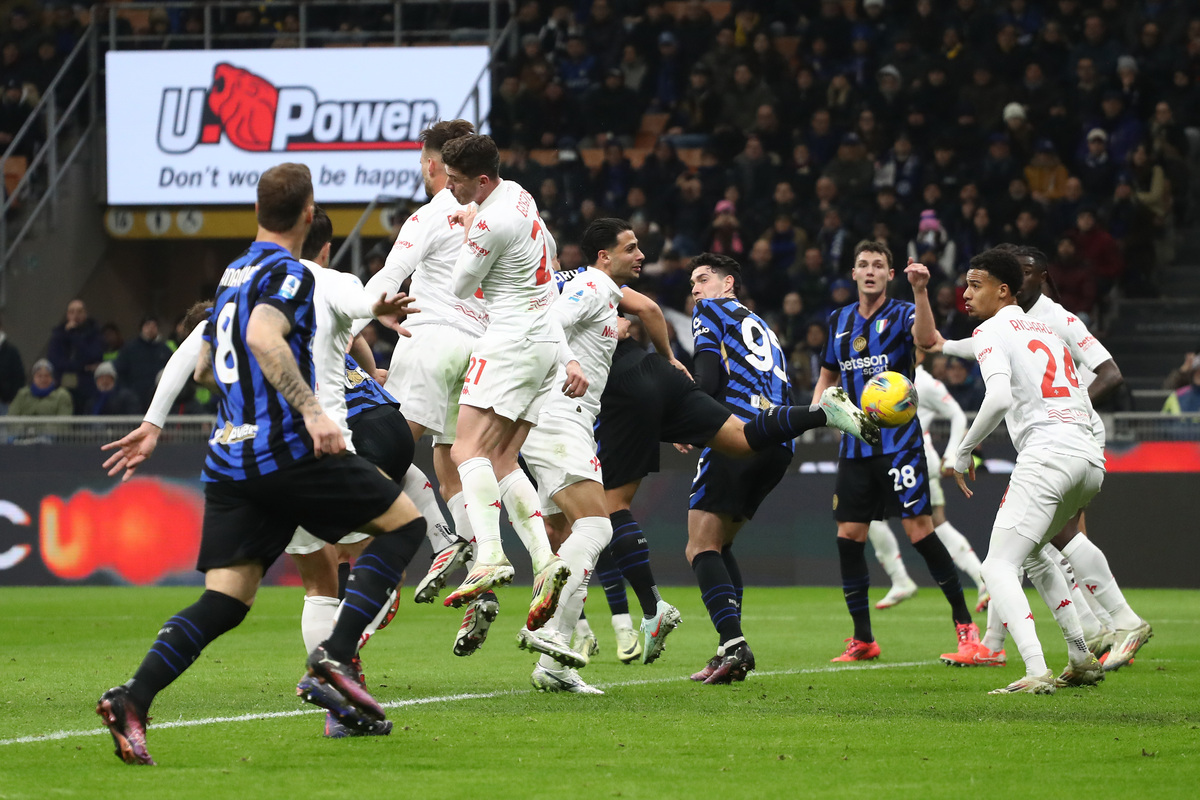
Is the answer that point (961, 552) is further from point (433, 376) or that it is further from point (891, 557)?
point (433, 376)

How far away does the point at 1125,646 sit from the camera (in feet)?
29.3

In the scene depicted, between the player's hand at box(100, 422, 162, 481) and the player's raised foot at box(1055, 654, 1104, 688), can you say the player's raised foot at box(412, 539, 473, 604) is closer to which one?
the player's hand at box(100, 422, 162, 481)

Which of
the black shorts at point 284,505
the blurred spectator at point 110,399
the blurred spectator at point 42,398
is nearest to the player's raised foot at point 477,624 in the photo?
the black shorts at point 284,505

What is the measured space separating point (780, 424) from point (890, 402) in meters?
0.57

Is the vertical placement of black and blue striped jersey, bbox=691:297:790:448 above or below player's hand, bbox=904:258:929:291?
below

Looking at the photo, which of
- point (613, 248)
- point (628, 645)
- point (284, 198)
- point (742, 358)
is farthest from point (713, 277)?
point (284, 198)

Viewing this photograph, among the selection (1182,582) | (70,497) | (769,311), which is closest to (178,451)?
(70,497)

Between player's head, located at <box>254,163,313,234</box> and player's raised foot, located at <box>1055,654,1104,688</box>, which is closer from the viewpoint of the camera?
player's head, located at <box>254,163,313,234</box>

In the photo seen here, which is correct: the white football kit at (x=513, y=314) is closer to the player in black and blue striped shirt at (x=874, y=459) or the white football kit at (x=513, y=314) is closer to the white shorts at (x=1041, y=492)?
the white shorts at (x=1041, y=492)

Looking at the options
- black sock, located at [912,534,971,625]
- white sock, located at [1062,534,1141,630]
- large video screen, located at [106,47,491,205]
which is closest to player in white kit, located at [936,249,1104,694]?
white sock, located at [1062,534,1141,630]

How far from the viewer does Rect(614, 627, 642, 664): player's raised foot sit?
29.5 feet

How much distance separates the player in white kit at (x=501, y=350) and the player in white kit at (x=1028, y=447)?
6.52 feet

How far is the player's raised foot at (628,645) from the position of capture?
8.98 m

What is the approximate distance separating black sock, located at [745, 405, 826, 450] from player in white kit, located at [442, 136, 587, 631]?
95 centimetres
